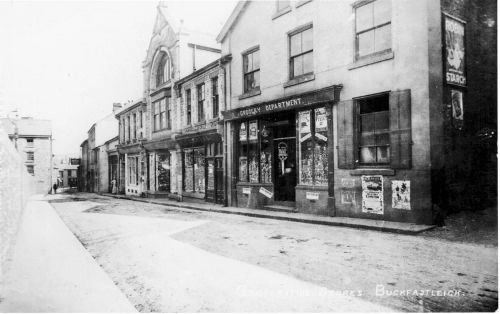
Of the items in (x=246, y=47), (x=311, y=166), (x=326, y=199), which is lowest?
(x=326, y=199)

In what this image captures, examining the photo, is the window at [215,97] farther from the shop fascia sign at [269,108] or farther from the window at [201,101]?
the shop fascia sign at [269,108]

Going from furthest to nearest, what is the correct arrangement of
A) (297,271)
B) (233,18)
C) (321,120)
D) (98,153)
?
(98,153), (233,18), (321,120), (297,271)

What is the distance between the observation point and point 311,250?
6.61 m

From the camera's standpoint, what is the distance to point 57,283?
17.0 ft

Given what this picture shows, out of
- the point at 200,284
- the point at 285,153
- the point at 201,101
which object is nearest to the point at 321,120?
the point at 285,153

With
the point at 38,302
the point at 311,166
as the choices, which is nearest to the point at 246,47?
the point at 311,166

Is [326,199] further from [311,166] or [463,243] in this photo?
[463,243]

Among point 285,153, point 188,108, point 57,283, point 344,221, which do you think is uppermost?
point 188,108

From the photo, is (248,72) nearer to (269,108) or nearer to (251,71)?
(251,71)

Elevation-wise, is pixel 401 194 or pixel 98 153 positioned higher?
pixel 98 153

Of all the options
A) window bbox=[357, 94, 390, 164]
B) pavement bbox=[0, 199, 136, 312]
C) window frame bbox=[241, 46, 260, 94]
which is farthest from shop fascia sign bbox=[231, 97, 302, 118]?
pavement bbox=[0, 199, 136, 312]

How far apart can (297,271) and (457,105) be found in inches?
255

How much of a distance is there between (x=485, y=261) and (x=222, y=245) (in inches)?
183

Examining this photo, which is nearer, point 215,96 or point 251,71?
point 251,71
